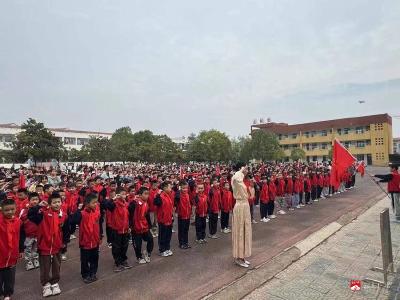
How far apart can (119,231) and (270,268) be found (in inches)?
119

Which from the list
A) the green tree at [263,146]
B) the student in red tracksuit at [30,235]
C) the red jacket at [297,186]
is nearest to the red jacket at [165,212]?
the student in red tracksuit at [30,235]

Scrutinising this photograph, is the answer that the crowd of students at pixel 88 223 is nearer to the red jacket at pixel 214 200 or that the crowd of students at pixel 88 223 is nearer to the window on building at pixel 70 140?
the red jacket at pixel 214 200

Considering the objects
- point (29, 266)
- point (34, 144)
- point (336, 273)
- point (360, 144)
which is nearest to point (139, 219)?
point (29, 266)

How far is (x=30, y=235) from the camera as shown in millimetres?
5723

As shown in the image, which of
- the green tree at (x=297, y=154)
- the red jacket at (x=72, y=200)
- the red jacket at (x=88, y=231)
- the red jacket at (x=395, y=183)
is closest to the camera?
the red jacket at (x=88, y=231)

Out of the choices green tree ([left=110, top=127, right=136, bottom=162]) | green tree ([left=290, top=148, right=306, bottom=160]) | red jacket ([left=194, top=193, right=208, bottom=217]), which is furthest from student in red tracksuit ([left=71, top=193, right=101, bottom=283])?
green tree ([left=290, top=148, right=306, bottom=160])

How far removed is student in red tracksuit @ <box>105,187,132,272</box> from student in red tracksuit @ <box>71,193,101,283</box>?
0.56 metres

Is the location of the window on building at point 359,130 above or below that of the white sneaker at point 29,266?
above

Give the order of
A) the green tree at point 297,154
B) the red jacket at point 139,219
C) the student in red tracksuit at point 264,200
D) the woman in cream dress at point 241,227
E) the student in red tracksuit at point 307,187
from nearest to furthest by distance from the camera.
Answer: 1. the woman in cream dress at point 241,227
2. the red jacket at point 139,219
3. the student in red tracksuit at point 264,200
4. the student in red tracksuit at point 307,187
5. the green tree at point 297,154

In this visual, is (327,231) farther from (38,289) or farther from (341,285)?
(38,289)

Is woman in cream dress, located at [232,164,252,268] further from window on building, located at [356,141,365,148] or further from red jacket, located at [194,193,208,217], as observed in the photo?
window on building, located at [356,141,365,148]

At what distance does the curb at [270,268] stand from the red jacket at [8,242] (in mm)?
2915

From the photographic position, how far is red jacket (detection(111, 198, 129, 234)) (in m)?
6.10

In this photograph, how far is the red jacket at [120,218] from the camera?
20.0 ft
